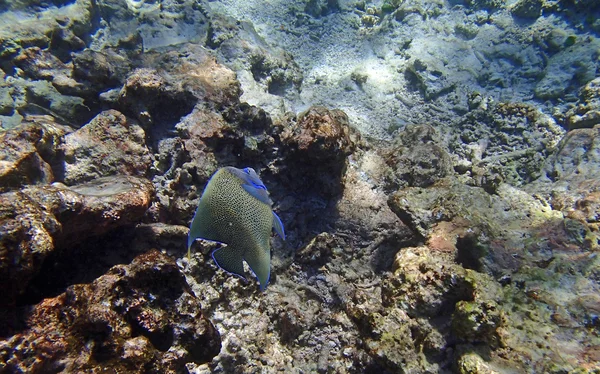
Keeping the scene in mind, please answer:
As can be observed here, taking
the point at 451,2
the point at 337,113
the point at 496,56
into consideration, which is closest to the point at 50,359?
the point at 337,113

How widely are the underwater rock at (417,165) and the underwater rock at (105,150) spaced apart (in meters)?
2.84

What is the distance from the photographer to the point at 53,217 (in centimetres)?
195

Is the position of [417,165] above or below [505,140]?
below

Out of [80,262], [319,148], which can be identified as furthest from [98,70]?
[319,148]

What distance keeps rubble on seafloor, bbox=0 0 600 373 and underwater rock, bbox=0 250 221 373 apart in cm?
1

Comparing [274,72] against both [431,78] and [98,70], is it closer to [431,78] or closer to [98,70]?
[98,70]

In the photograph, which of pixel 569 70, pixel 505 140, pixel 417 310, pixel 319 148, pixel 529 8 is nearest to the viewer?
pixel 417 310

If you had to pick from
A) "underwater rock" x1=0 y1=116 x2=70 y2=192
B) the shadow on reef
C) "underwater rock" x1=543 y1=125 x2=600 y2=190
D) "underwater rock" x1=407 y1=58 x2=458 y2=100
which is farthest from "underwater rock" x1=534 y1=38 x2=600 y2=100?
"underwater rock" x1=0 y1=116 x2=70 y2=192

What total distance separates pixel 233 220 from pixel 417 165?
2817 mm

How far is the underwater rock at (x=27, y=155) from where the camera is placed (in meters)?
2.40

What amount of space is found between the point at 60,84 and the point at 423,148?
16.4 feet

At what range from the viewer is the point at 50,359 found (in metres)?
1.72

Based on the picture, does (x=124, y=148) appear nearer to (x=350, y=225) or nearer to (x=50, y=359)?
(x=50, y=359)

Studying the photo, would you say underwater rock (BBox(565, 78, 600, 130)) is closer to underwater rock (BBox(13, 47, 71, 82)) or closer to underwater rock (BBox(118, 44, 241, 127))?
underwater rock (BBox(118, 44, 241, 127))
